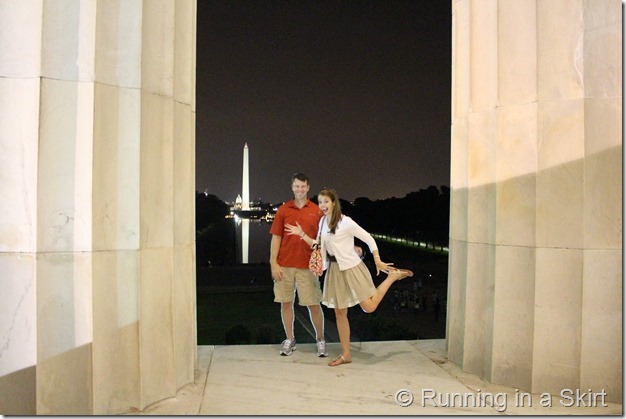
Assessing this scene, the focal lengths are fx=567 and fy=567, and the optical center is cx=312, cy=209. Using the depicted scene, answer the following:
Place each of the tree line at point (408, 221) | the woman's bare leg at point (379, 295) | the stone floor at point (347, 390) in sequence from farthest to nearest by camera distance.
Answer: the tree line at point (408, 221) < the woman's bare leg at point (379, 295) < the stone floor at point (347, 390)

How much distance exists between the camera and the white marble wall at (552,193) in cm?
736

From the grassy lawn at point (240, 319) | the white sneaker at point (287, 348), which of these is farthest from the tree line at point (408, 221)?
the white sneaker at point (287, 348)

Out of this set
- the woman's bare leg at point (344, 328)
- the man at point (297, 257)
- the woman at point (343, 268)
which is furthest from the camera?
the man at point (297, 257)

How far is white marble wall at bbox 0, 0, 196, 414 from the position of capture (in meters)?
6.11

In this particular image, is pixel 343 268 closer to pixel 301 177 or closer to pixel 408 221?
pixel 301 177

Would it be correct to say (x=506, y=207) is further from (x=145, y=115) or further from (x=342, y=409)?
(x=145, y=115)

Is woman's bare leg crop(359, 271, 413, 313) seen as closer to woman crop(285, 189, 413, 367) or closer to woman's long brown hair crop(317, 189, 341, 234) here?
woman crop(285, 189, 413, 367)

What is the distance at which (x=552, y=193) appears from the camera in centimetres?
755

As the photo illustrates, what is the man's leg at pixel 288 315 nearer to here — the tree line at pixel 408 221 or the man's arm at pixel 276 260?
the man's arm at pixel 276 260

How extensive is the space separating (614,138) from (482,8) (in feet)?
8.84

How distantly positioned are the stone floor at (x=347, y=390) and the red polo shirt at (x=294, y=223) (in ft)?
5.15

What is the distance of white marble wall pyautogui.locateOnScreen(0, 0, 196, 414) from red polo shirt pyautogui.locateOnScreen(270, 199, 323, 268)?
212 centimetres

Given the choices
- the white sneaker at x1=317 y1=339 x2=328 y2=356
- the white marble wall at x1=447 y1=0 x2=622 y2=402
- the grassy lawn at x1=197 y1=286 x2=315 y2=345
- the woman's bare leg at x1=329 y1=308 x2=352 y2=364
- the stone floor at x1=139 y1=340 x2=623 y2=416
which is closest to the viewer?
the stone floor at x1=139 y1=340 x2=623 y2=416

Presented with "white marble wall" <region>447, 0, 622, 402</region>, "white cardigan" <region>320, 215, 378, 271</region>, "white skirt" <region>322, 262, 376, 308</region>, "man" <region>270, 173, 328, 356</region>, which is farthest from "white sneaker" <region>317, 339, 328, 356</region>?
"white marble wall" <region>447, 0, 622, 402</region>
